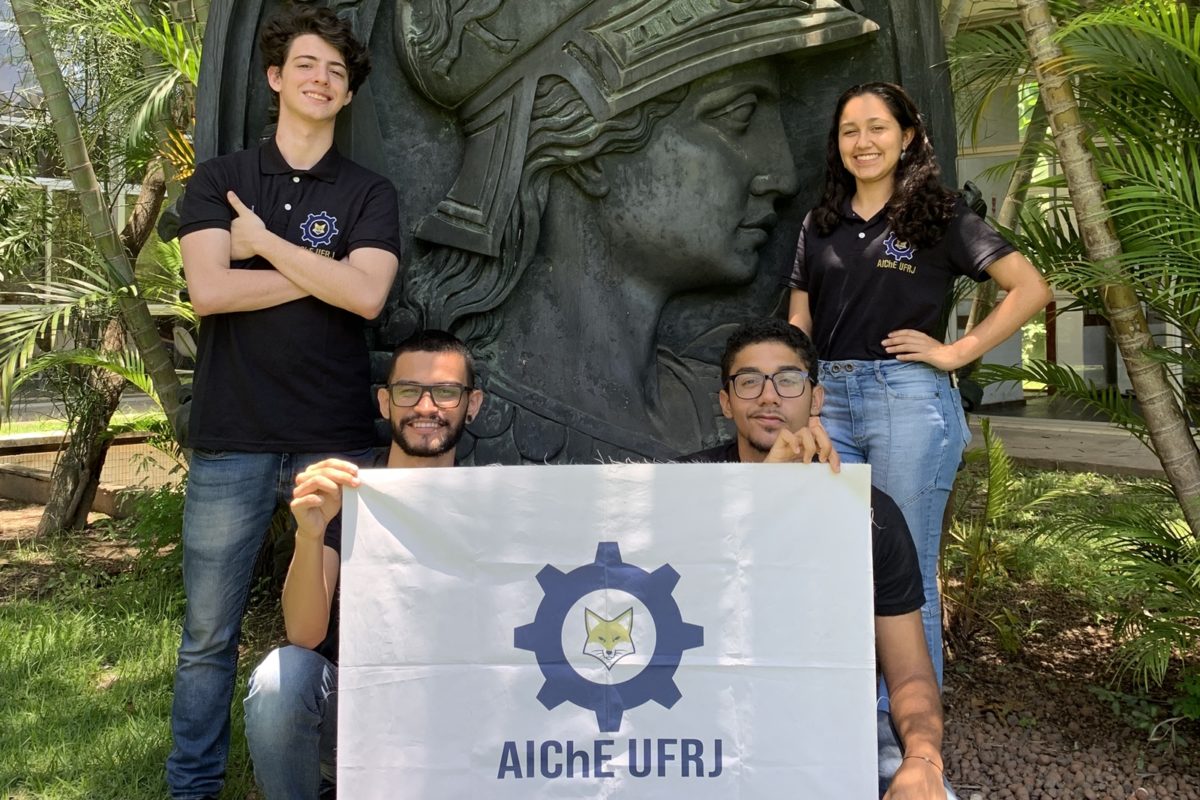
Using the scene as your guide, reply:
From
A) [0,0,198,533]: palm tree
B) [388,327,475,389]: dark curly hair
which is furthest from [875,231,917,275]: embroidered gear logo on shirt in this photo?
[0,0,198,533]: palm tree

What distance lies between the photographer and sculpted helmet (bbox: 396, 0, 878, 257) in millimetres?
3016

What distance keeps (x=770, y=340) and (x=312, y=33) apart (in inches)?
52.3

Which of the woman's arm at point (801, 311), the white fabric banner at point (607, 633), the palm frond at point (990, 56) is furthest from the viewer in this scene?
the palm frond at point (990, 56)

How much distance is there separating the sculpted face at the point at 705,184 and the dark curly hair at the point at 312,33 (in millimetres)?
765

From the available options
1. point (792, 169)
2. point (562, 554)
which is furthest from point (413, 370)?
point (792, 169)

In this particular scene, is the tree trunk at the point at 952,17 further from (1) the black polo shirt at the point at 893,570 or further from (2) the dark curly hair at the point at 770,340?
(1) the black polo shirt at the point at 893,570

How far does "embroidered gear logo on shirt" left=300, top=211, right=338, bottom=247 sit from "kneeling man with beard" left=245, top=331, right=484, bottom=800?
37cm

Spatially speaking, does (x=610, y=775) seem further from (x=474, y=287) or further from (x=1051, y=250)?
(x=1051, y=250)

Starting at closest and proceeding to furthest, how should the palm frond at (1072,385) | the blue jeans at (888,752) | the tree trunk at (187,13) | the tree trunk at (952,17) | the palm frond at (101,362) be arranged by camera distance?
the blue jeans at (888,752) < the palm frond at (1072,385) < the tree trunk at (952,17) < the tree trunk at (187,13) < the palm frond at (101,362)

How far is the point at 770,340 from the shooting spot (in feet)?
7.68

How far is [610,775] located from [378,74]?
2.09 m

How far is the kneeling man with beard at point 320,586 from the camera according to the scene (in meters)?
2.16

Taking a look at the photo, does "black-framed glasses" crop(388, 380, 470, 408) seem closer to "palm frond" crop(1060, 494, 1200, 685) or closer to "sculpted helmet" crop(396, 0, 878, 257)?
"sculpted helmet" crop(396, 0, 878, 257)

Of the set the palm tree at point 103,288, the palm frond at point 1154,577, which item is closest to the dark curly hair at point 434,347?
the palm tree at point 103,288
